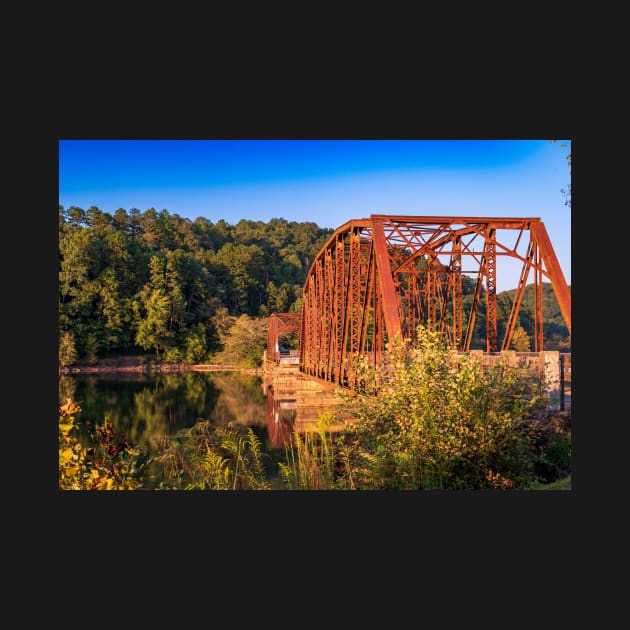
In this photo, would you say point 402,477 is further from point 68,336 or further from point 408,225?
point 68,336

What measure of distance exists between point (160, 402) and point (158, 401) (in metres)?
0.20

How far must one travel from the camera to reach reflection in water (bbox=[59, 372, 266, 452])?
18.2 meters

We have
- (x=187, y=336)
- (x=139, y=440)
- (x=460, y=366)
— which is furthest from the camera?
(x=187, y=336)

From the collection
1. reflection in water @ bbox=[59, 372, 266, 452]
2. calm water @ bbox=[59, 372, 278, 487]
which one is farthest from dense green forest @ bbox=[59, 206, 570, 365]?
calm water @ bbox=[59, 372, 278, 487]

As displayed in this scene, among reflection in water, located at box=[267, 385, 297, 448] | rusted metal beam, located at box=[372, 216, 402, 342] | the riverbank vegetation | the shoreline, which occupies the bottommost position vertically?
reflection in water, located at box=[267, 385, 297, 448]

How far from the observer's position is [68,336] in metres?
26.4

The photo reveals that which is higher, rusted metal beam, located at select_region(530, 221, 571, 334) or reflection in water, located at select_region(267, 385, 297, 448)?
rusted metal beam, located at select_region(530, 221, 571, 334)

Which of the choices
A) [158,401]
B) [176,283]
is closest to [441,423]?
[158,401]

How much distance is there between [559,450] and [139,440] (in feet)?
35.6

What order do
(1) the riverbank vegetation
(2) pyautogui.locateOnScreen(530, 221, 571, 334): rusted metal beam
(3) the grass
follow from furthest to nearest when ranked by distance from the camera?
(2) pyautogui.locateOnScreen(530, 221, 571, 334): rusted metal beam < (3) the grass < (1) the riverbank vegetation

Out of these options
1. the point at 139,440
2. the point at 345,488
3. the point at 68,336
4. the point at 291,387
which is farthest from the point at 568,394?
the point at 68,336

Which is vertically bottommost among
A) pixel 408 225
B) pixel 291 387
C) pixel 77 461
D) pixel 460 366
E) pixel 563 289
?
pixel 291 387

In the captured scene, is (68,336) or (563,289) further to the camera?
(68,336)

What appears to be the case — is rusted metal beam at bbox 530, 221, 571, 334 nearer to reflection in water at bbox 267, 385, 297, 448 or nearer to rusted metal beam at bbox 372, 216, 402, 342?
rusted metal beam at bbox 372, 216, 402, 342
